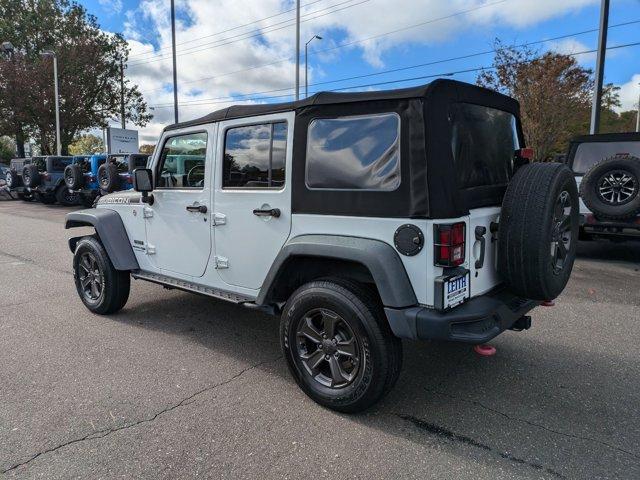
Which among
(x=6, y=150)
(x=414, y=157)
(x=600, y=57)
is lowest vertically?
(x=414, y=157)

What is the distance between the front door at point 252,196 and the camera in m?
3.45

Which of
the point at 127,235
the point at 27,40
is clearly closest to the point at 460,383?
the point at 127,235

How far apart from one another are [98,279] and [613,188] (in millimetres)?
7124

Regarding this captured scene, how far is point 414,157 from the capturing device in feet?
9.15

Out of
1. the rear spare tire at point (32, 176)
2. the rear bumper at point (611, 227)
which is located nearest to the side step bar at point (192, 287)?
the rear bumper at point (611, 227)

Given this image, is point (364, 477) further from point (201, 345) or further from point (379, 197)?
point (201, 345)

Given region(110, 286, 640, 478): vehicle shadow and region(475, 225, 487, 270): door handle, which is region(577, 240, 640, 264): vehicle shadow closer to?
region(110, 286, 640, 478): vehicle shadow

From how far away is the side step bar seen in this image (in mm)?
3800

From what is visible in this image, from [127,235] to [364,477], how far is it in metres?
3.55

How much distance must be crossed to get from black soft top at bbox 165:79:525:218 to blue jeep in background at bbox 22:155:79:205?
1806 cm

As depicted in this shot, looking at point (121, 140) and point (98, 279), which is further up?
point (121, 140)

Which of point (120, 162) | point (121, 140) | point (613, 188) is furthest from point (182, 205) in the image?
point (121, 140)

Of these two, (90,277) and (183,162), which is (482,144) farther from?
Answer: (90,277)

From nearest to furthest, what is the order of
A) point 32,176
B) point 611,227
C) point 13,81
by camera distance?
point 611,227
point 32,176
point 13,81
